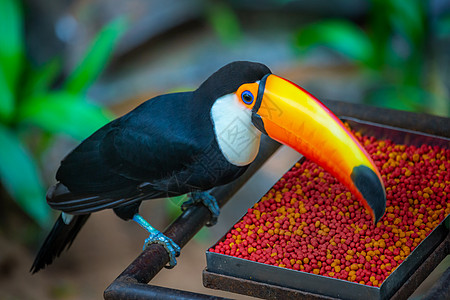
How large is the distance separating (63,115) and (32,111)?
170 millimetres

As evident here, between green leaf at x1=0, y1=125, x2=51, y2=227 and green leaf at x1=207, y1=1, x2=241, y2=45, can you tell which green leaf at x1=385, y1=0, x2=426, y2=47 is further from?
green leaf at x1=0, y1=125, x2=51, y2=227

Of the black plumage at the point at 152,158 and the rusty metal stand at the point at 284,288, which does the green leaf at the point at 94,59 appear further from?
the rusty metal stand at the point at 284,288

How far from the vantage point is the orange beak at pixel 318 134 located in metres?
1.53

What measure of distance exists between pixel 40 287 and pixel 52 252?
1.60 m

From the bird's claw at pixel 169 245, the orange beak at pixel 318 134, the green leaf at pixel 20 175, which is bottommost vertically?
the green leaf at pixel 20 175

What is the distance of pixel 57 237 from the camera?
6.91ft

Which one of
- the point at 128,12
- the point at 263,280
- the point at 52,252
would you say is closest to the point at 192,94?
the point at 263,280

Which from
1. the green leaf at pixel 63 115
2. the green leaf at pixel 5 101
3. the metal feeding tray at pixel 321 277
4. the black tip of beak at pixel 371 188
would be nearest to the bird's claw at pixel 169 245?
the metal feeding tray at pixel 321 277

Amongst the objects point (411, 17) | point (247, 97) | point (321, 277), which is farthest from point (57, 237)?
point (411, 17)

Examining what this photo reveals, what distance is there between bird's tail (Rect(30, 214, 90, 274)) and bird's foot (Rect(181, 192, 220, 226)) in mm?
367

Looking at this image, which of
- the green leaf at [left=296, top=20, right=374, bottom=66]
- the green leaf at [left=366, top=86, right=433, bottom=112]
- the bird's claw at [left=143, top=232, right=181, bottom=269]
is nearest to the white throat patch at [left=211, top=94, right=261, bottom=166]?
the bird's claw at [left=143, top=232, right=181, bottom=269]

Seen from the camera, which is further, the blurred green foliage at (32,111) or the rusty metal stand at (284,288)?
the blurred green foliage at (32,111)

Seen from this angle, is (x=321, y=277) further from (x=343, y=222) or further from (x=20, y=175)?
(x=20, y=175)

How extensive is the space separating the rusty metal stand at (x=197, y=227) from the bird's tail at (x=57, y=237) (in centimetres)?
41
